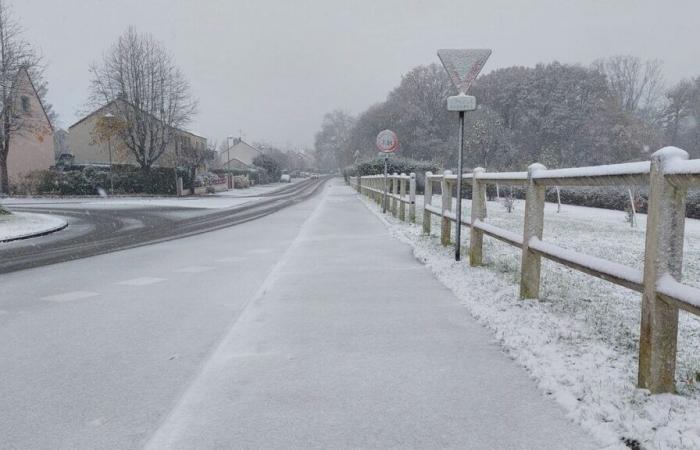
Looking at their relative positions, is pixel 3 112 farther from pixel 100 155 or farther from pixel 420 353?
pixel 420 353

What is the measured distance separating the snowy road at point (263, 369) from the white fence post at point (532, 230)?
2.20ft

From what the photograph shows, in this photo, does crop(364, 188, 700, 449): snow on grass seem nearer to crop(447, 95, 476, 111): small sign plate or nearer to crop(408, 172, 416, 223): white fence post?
crop(447, 95, 476, 111): small sign plate

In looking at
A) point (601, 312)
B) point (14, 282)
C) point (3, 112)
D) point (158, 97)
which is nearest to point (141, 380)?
point (601, 312)

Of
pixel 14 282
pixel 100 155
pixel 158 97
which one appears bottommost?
pixel 14 282

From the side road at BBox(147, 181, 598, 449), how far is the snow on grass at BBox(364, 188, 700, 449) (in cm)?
15

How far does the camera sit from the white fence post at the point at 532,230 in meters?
4.58

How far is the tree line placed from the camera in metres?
51.7

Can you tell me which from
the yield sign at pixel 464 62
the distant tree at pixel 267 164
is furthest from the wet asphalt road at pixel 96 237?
the distant tree at pixel 267 164

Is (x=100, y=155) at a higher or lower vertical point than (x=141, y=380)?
higher

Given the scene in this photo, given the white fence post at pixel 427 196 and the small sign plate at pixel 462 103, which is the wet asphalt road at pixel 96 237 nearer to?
the white fence post at pixel 427 196

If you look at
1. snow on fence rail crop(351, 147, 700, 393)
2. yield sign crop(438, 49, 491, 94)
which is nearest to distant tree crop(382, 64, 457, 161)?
yield sign crop(438, 49, 491, 94)

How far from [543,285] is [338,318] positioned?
257 cm

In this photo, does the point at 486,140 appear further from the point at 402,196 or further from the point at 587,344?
the point at 587,344

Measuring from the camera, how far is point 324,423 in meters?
2.60
